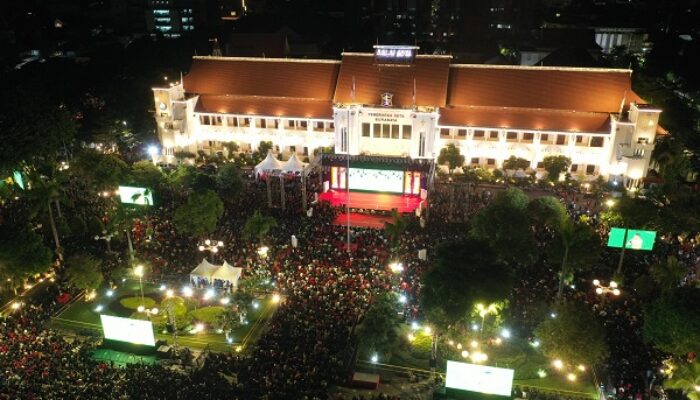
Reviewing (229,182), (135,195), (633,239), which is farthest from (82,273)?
(633,239)

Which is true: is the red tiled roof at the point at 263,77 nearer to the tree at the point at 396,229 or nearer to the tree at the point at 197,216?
the tree at the point at 197,216

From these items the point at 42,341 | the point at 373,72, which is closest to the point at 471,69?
the point at 373,72

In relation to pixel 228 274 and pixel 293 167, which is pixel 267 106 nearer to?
pixel 293 167

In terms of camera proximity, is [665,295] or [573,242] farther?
[573,242]

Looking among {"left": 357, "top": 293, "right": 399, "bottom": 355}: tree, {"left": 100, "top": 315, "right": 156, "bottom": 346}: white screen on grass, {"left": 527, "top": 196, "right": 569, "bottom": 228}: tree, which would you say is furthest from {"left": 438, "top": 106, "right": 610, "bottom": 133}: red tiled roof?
{"left": 100, "top": 315, "right": 156, "bottom": 346}: white screen on grass

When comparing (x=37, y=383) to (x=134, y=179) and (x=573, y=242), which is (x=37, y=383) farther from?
(x=573, y=242)

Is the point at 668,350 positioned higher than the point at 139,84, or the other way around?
the point at 139,84

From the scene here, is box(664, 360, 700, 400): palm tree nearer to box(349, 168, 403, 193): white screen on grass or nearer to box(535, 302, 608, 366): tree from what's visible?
box(535, 302, 608, 366): tree
